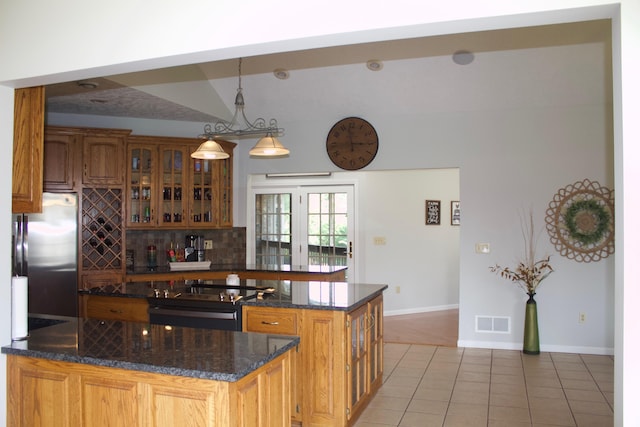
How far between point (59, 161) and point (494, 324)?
5.26 meters

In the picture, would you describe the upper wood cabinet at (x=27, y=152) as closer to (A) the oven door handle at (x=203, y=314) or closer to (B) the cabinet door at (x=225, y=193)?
(A) the oven door handle at (x=203, y=314)

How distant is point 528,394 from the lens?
455cm

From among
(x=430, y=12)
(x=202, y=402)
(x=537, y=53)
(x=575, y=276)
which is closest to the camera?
(x=430, y=12)

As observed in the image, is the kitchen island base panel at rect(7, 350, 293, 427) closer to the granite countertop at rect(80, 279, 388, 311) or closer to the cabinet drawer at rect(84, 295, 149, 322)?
the granite countertop at rect(80, 279, 388, 311)

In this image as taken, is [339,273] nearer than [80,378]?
No

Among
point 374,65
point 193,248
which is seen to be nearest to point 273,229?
point 193,248

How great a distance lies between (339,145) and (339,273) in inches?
68.9

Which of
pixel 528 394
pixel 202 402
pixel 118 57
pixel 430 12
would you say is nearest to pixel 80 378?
pixel 202 402

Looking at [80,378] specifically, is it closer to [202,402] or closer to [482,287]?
[202,402]

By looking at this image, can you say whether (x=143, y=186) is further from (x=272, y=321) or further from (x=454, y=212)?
(x=454, y=212)

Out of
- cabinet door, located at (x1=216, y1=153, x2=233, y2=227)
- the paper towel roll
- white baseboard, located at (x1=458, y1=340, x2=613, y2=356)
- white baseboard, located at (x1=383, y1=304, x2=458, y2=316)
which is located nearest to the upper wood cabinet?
the paper towel roll

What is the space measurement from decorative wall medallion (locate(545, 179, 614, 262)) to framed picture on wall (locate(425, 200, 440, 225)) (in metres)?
2.59

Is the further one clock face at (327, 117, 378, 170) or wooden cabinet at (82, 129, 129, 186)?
clock face at (327, 117, 378, 170)

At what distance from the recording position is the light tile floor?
399cm
